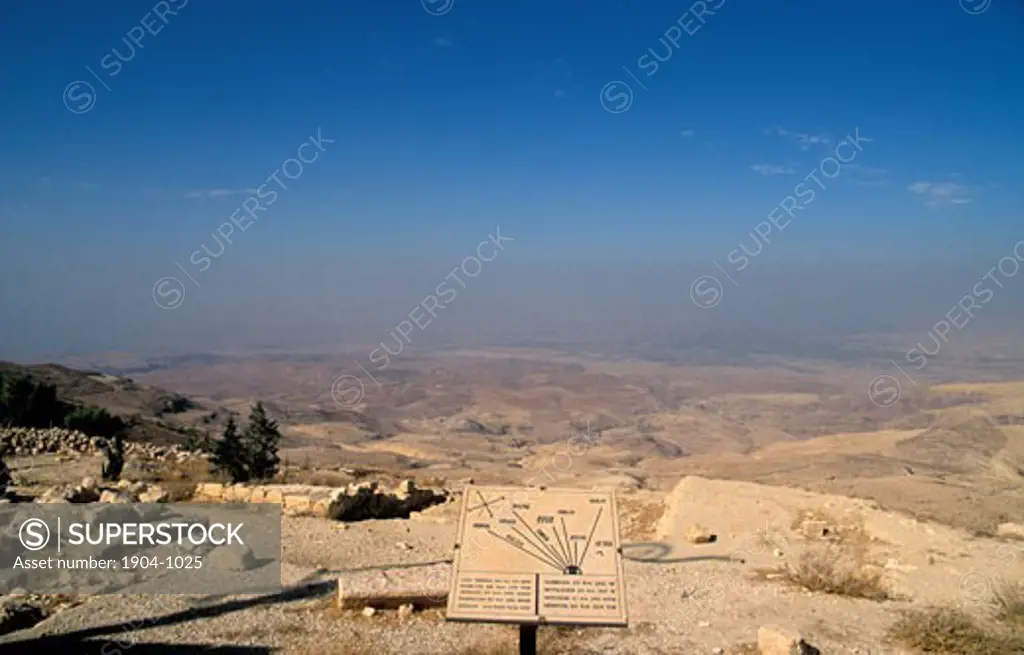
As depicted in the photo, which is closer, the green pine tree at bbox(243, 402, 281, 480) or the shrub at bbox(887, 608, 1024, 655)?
the shrub at bbox(887, 608, 1024, 655)

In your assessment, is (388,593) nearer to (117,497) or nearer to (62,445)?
(117,497)

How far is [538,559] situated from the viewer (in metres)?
5.22

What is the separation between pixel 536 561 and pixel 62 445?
18.1 metres

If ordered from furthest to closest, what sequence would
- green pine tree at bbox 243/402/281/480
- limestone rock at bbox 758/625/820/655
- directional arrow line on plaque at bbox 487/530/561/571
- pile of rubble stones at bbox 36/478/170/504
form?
1. green pine tree at bbox 243/402/281/480
2. pile of rubble stones at bbox 36/478/170/504
3. limestone rock at bbox 758/625/820/655
4. directional arrow line on plaque at bbox 487/530/561/571

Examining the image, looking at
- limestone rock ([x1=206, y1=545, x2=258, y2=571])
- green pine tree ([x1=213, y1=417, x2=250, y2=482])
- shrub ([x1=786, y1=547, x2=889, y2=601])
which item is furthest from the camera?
green pine tree ([x1=213, y1=417, x2=250, y2=482])

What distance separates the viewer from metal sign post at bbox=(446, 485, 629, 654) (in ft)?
16.2

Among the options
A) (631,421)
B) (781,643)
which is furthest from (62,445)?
(631,421)

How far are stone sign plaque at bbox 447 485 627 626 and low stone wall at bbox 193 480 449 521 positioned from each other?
7.50 metres

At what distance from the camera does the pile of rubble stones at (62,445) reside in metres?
18.1

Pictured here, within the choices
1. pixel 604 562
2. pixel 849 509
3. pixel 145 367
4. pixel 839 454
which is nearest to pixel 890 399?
pixel 839 454

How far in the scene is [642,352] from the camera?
411 feet

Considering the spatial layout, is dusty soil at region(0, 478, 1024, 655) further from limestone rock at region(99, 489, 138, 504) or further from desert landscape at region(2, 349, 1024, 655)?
limestone rock at region(99, 489, 138, 504)

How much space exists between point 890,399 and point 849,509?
54.1m

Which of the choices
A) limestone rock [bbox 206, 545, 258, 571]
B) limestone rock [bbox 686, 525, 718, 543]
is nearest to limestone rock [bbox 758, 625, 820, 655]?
limestone rock [bbox 686, 525, 718, 543]
